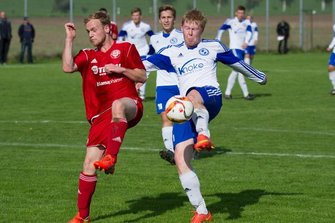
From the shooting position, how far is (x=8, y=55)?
47.0m

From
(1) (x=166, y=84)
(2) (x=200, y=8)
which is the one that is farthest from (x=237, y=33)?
(2) (x=200, y=8)

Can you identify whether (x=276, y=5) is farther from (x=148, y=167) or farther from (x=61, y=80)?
(x=148, y=167)

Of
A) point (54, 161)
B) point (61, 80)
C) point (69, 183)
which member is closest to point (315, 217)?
point (69, 183)

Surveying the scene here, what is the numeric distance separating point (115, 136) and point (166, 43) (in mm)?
6598

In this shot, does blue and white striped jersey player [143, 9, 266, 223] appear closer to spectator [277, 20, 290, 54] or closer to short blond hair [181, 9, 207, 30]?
short blond hair [181, 9, 207, 30]

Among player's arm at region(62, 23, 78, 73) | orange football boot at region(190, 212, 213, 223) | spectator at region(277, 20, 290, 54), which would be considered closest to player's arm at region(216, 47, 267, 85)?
player's arm at region(62, 23, 78, 73)

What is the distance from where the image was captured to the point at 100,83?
949 centimetres

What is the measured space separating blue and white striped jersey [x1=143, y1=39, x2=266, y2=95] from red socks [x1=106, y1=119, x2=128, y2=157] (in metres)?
0.98

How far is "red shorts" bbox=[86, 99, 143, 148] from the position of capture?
9383mm

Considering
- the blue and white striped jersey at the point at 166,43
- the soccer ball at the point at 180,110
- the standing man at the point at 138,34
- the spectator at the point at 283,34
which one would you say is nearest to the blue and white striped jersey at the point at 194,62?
the soccer ball at the point at 180,110

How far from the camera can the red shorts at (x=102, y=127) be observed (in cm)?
938

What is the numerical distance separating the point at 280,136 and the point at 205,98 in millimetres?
8006

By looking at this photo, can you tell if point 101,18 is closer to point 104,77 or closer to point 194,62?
point 104,77

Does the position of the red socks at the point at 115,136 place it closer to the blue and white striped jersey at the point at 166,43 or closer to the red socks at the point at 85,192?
the red socks at the point at 85,192
